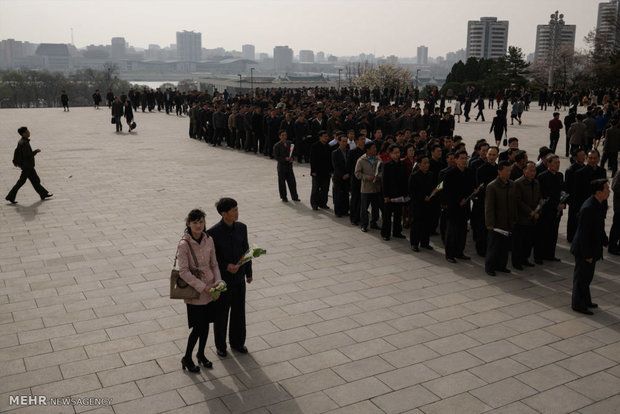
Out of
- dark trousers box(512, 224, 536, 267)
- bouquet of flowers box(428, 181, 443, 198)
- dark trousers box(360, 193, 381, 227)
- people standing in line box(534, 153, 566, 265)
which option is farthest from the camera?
dark trousers box(360, 193, 381, 227)

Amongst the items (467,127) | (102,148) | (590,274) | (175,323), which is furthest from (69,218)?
(467,127)

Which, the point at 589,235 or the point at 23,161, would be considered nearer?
the point at 589,235

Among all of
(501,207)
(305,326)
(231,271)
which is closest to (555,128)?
(501,207)

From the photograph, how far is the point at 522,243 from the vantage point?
909 centimetres

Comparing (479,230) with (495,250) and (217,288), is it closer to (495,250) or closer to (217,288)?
(495,250)

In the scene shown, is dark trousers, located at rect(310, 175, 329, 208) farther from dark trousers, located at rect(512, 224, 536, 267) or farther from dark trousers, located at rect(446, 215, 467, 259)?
dark trousers, located at rect(512, 224, 536, 267)

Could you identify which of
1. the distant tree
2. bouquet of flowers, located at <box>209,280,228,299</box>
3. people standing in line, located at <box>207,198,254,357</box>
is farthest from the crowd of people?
the distant tree

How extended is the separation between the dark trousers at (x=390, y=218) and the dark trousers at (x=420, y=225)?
59 cm

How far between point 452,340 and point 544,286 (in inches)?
101

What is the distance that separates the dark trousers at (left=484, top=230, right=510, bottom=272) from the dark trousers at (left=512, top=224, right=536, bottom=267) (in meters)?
0.27

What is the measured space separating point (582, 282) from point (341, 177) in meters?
5.72

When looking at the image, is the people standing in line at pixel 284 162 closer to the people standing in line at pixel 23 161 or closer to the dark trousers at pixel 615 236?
the people standing in line at pixel 23 161

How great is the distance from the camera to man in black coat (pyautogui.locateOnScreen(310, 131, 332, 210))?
12.4 m

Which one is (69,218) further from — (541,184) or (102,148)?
(102,148)
